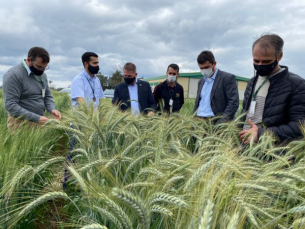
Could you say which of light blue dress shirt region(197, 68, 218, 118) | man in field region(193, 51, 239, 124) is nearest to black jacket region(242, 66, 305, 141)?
man in field region(193, 51, 239, 124)

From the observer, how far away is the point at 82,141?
6.14 ft

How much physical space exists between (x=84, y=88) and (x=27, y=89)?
0.80 m

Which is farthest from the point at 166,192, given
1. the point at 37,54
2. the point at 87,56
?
the point at 87,56

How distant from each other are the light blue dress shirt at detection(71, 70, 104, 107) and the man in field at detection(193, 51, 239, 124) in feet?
5.04

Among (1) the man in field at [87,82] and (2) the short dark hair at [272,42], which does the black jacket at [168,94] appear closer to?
(1) the man in field at [87,82]

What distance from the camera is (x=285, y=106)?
210 centimetres

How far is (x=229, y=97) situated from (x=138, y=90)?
1.54m

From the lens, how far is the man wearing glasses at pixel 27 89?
287 cm

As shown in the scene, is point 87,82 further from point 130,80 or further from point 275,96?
point 275,96

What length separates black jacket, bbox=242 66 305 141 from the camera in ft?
6.68

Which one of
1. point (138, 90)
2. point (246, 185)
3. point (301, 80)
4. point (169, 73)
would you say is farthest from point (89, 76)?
point (246, 185)

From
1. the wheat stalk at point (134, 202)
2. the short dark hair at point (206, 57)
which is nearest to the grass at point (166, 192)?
the wheat stalk at point (134, 202)

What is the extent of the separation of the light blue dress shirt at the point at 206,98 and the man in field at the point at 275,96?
1.19m

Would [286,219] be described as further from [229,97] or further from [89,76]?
[89,76]
